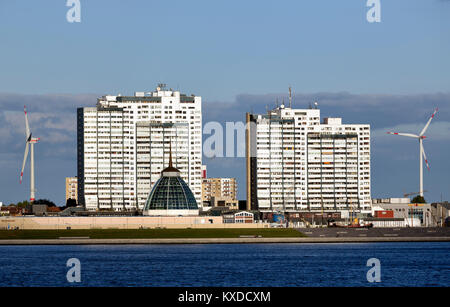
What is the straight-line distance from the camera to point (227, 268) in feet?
362

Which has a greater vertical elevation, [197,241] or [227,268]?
[227,268]

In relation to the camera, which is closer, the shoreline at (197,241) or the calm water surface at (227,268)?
the calm water surface at (227,268)

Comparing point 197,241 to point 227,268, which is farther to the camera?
point 197,241

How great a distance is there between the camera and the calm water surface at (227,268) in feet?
299

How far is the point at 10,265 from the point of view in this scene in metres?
117

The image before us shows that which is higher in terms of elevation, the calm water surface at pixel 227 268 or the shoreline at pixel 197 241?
the calm water surface at pixel 227 268

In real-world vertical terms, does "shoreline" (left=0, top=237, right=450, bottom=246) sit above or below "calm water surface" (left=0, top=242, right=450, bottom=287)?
below

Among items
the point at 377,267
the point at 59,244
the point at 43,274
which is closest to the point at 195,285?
the point at 43,274

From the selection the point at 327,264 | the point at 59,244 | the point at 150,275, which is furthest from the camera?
the point at 59,244

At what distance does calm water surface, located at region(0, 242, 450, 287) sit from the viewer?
91.2 metres

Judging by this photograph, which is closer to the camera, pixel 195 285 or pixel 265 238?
pixel 195 285

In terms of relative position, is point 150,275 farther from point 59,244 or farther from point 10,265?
point 59,244

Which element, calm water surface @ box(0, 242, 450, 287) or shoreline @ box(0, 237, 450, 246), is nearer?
calm water surface @ box(0, 242, 450, 287)
